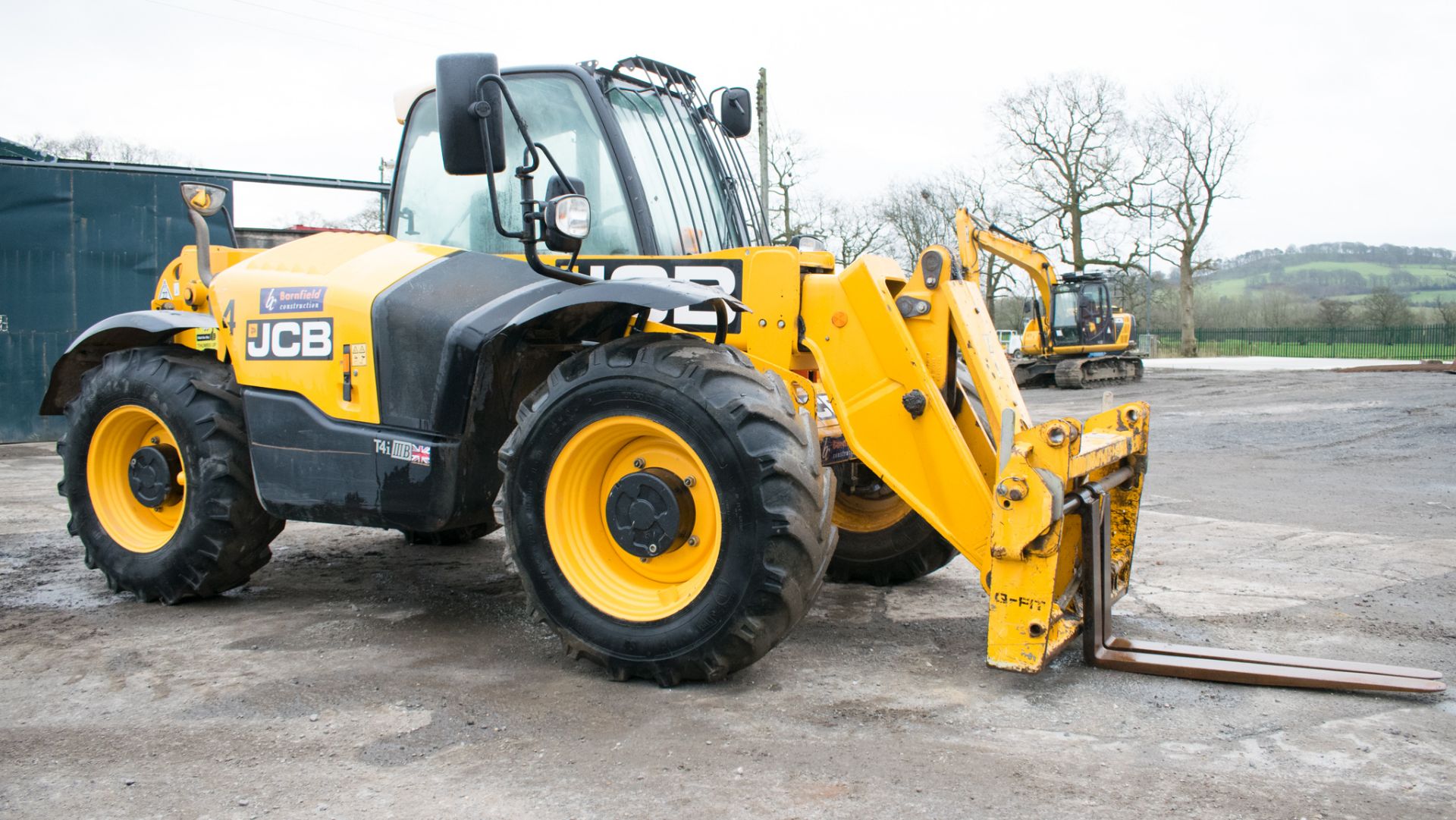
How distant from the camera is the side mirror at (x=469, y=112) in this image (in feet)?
12.9

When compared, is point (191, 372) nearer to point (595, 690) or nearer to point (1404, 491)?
point (595, 690)

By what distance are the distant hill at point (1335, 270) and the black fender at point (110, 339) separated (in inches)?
2547

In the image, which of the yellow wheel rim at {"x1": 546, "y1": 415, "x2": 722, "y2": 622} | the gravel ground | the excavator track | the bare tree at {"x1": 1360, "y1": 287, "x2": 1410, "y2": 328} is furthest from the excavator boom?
the bare tree at {"x1": 1360, "y1": 287, "x2": 1410, "y2": 328}

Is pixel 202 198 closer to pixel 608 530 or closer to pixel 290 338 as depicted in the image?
pixel 290 338

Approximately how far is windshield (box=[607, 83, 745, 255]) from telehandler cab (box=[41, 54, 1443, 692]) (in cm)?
2

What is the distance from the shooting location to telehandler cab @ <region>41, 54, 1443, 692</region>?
153 inches

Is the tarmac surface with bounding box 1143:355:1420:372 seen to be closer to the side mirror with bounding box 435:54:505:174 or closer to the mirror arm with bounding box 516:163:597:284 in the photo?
the mirror arm with bounding box 516:163:597:284

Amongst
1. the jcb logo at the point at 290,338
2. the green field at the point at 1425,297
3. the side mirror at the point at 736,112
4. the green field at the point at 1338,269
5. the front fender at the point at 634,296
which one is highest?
the green field at the point at 1338,269

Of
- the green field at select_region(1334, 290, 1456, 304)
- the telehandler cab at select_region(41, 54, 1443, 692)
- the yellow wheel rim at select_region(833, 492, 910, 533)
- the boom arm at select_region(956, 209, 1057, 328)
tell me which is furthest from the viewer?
the green field at select_region(1334, 290, 1456, 304)

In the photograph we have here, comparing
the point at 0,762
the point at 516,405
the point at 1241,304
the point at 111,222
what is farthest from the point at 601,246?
the point at 1241,304

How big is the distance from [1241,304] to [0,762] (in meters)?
59.3

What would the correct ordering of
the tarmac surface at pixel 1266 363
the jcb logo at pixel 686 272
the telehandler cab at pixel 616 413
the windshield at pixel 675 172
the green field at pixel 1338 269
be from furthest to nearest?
the green field at pixel 1338 269 < the tarmac surface at pixel 1266 363 < the windshield at pixel 675 172 < the jcb logo at pixel 686 272 < the telehandler cab at pixel 616 413

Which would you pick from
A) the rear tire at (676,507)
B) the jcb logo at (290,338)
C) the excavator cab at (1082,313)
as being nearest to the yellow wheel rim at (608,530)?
the rear tire at (676,507)

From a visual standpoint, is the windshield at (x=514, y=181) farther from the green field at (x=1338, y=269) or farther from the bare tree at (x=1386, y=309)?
the green field at (x=1338, y=269)
